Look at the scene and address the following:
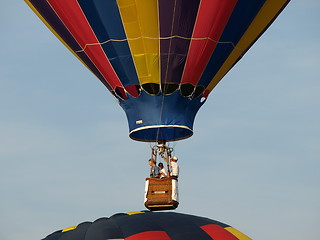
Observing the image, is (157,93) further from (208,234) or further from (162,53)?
(208,234)

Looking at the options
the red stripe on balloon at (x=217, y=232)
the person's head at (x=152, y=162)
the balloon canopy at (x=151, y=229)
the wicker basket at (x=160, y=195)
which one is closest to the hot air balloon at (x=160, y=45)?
the person's head at (x=152, y=162)

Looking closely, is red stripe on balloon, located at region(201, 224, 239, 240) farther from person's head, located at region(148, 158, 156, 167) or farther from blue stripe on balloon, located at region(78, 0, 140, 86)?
blue stripe on balloon, located at region(78, 0, 140, 86)

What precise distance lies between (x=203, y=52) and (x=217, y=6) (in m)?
0.90

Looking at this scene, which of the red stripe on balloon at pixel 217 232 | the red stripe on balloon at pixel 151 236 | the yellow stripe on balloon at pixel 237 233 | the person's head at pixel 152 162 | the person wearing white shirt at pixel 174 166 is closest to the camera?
the person wearing white shirt at pixel 174 166

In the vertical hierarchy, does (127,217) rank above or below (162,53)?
below

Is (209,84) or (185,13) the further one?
(209,84)

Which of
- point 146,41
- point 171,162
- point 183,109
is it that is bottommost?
point 171,162

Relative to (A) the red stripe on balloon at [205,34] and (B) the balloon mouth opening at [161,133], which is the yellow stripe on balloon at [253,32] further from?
(B) the balloon mouth opening at [161,133]

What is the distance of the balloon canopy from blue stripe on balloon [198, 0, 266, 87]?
262 centimetres

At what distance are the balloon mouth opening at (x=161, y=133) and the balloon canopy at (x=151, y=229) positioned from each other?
1517mm

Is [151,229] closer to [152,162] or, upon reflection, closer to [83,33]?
[152,162]

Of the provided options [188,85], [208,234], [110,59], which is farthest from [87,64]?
[208,234]

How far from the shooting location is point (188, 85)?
1631cm

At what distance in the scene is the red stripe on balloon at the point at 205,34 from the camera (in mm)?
15609
